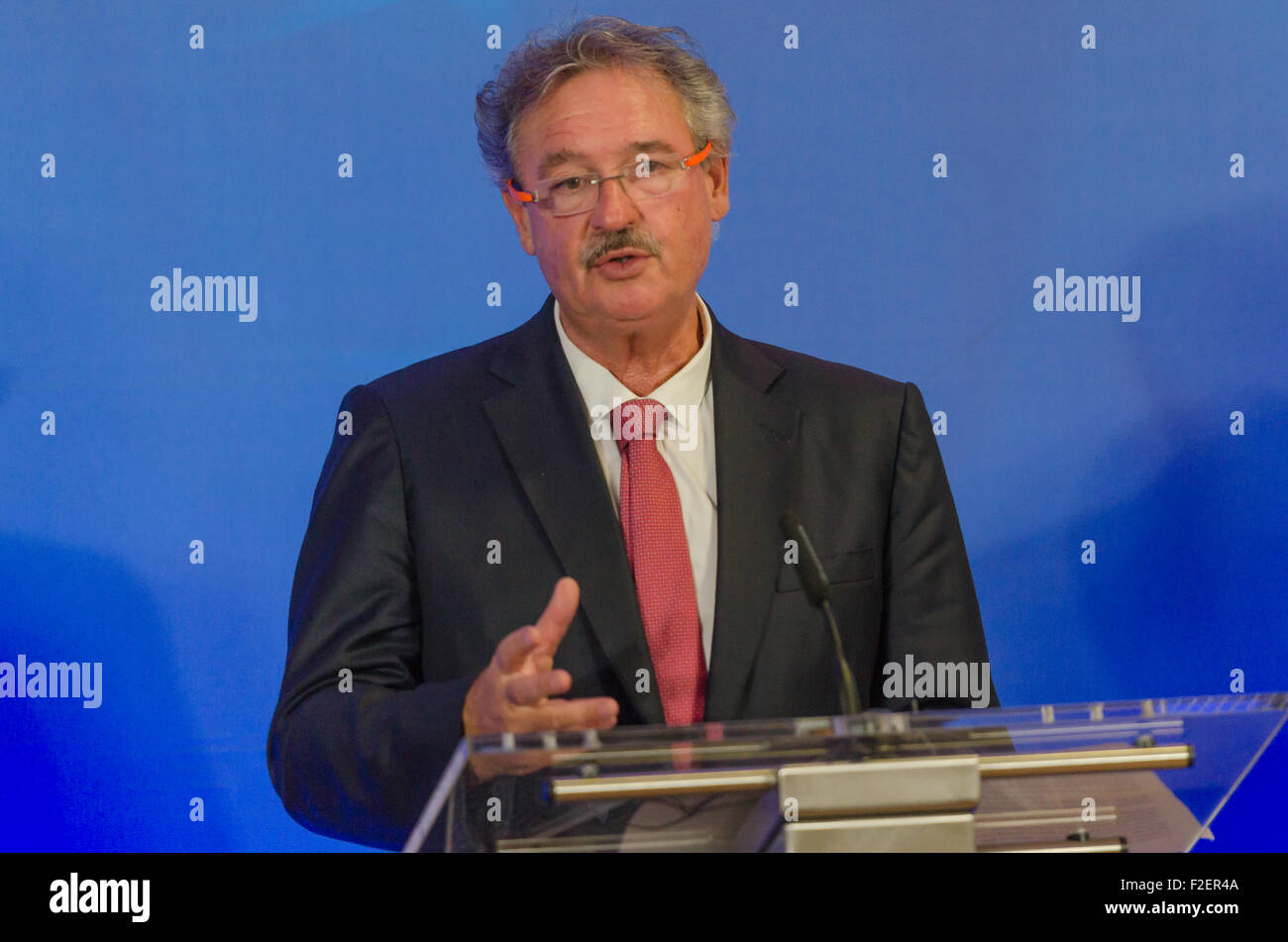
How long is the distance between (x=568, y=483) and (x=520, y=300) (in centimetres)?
97

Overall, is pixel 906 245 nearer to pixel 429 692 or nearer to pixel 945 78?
pixel 945 78

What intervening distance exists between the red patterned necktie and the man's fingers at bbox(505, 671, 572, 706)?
0.55 meters

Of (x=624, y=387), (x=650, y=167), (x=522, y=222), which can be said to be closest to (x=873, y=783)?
(x=624, y=387)

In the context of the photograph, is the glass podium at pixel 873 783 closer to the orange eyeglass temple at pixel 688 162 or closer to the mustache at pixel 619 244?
the mustache at pixel 619 244

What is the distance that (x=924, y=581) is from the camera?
212 centimetres

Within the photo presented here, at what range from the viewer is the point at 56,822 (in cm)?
286

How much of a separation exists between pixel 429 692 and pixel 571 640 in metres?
0.32

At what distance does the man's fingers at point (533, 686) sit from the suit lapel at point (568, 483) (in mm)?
521

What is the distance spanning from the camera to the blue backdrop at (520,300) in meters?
2.85

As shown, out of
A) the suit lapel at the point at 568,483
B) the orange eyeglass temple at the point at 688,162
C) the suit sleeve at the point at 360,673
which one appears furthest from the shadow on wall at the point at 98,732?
the orange eyeglass temple at the point at 688,162

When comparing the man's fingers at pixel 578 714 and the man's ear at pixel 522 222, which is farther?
the man's ear at pixel 522 222

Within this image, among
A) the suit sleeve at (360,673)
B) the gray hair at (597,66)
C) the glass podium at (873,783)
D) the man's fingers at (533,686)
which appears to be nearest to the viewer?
the glass podium at (873,783)

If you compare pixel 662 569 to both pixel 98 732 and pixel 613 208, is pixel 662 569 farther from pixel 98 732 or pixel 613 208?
pixel 98 732
